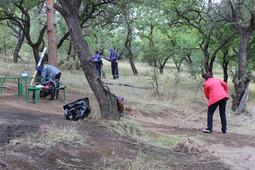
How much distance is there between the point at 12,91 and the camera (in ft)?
36.5

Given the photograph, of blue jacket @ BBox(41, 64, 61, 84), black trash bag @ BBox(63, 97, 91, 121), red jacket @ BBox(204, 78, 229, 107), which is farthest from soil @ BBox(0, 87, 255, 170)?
blue jacket @ BBox(41, 64, 61, 84)

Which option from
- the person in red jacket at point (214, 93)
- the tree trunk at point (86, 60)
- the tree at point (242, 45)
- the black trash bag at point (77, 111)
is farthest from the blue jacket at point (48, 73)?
the tree at point (242, 45)

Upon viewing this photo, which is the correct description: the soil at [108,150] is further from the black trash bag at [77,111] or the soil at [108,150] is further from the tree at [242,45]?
the tree at [242,45]

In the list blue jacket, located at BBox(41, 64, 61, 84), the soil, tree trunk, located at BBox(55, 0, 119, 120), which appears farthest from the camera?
blue jacket, located at BBox(41, 64, 61, 84)

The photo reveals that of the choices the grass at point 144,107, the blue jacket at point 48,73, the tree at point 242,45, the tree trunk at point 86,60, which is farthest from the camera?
the tree at point 242,45

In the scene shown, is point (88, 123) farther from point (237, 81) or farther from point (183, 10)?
point (183, 10)

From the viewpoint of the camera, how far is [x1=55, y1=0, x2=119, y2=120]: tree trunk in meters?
7.27

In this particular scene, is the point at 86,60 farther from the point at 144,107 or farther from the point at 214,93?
the point at 144,107

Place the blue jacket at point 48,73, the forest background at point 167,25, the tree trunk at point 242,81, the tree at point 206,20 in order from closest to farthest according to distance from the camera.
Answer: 1. the forest background at point 167,25
2. the blue jacket at point 48,73
3. the tree trunk at point 242,81
4. the tree at point 206,20

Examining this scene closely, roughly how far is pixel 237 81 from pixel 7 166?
10.9m

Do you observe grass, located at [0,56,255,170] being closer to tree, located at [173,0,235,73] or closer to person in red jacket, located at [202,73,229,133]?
person in red jacket, located at [202,73,229,133]

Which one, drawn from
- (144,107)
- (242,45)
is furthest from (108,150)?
(242,45)

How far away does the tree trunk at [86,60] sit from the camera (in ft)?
23.9

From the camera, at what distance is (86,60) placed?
7258mm
